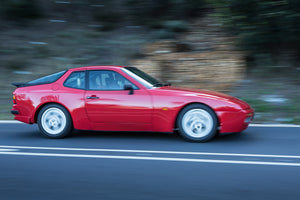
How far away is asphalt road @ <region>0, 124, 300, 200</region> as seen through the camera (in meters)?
3.94

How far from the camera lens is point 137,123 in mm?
6418

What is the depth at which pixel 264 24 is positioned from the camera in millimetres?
10828

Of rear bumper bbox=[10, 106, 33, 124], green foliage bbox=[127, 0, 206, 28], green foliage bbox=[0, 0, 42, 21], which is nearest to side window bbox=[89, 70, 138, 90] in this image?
rear bumper bbox=[10, 106, 33, 124]

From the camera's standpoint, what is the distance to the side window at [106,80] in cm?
664

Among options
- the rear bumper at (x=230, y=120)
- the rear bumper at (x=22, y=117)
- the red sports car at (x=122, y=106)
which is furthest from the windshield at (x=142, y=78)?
the rear bumper at (x=22, y=117)

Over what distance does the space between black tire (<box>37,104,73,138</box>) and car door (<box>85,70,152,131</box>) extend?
1.53 feet

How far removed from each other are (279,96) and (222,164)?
18.2 ft

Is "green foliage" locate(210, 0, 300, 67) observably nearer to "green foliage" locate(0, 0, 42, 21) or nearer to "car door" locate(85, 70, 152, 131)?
"car door" locate(85, 70, 152, 131)

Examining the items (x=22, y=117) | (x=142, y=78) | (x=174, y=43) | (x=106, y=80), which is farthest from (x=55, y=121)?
(x=174, y=43)

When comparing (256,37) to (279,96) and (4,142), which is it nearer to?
(279,96)

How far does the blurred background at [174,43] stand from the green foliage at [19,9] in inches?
1.5

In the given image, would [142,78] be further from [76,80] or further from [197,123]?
[197,123]

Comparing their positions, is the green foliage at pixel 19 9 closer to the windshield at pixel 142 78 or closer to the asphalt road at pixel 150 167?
the asphalt road at pixel 150 167

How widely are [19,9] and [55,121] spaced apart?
385 inches
